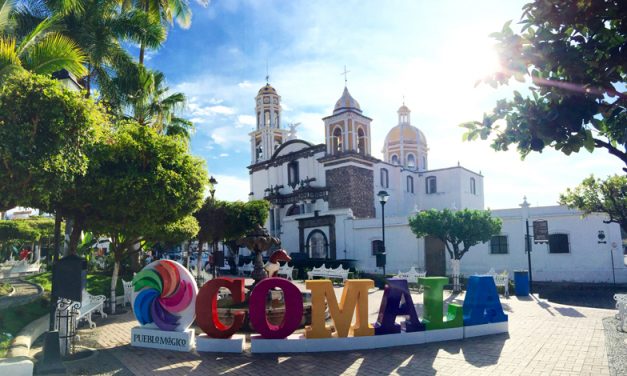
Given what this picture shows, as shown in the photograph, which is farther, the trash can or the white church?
the white church

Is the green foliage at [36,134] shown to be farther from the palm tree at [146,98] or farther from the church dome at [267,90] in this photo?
the church dome at [267,90]

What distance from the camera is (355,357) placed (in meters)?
8.67

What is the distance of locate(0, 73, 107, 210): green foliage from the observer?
7.60 m

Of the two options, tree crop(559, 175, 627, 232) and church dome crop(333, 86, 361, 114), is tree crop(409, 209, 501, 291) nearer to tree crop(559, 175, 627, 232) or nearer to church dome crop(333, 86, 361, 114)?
tree crop(559, 175, 627, 232)

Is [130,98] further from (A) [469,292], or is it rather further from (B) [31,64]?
(A) [469,292]

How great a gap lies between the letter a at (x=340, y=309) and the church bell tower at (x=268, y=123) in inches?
1589

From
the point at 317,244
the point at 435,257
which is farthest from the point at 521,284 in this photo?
the point at 317,244

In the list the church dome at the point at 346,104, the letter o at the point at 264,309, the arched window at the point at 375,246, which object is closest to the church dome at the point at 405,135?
the church dome at the point at 346,104

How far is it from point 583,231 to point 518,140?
2411 centimetres

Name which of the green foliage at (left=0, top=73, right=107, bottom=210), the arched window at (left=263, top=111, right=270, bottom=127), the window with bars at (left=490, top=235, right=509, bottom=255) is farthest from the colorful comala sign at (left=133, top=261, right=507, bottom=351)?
the arched window at (left=263, top=111, right=270, bottom=127)

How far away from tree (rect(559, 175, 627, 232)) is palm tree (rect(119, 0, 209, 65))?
765 inches

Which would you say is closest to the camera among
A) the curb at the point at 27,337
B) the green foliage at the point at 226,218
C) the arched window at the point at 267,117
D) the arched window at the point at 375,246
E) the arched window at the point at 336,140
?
the curb at the point at 27,337

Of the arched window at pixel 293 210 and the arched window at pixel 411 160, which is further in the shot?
the arched window at pixel 411 160

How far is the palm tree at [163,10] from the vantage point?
64.0 feet
